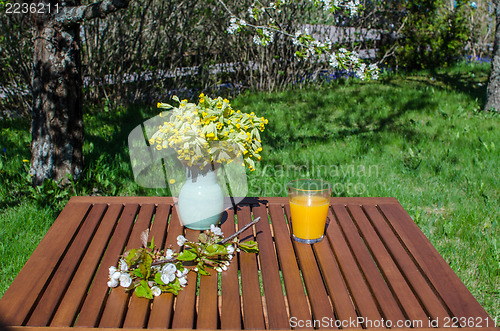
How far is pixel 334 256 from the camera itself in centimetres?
154

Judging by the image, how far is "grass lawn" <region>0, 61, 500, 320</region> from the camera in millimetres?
2742

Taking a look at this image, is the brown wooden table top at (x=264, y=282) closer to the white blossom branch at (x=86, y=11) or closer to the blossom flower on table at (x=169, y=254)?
the blossom flower on table at (x=169, y=254)

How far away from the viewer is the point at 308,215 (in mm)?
1585

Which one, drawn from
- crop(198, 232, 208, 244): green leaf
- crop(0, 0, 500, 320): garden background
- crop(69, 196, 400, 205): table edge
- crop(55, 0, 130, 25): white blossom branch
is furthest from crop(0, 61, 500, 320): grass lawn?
crop(198, 232, 208, 244): green leaf

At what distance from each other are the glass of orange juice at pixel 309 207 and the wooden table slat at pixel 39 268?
83cm

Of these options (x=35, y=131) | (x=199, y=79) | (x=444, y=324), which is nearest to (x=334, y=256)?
(x=444, y=324)

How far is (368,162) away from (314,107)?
1.88 m

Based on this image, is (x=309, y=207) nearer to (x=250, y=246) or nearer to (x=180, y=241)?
(x=250, y=246)

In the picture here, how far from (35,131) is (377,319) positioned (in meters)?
2.92

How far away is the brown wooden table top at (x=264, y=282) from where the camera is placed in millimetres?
1217

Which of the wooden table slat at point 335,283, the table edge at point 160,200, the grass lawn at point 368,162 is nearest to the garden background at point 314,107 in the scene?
the grass lawn at point 368,162

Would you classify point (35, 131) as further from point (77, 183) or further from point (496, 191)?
point (496, 191)

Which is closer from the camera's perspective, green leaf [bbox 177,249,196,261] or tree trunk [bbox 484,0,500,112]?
green leaf [bbox 177,249,196,261]

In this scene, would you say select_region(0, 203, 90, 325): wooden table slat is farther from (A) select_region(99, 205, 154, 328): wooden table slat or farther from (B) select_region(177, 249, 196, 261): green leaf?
(B) select_region(177, 249, 196, 261): green leaf
